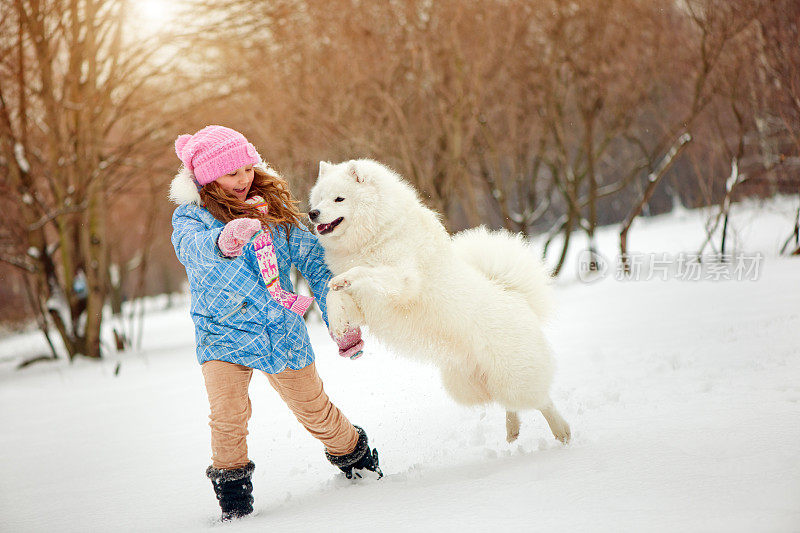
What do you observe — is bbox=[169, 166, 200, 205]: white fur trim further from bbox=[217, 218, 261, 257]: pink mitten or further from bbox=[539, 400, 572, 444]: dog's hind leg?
bbox=[539, 400, 572, 444]: dog's hind leg

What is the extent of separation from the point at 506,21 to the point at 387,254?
8997mm

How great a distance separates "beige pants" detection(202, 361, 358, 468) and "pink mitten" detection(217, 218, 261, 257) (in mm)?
553

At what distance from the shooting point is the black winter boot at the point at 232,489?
2701 millimetres

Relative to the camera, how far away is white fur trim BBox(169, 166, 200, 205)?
2.83 metres

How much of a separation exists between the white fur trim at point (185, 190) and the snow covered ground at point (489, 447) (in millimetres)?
1488

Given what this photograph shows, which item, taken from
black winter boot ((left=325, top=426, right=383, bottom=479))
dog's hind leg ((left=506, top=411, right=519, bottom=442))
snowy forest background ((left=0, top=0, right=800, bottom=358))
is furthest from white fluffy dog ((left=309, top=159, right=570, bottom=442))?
snowy forest background ((left=0, top=0, right=800, bottom=358))

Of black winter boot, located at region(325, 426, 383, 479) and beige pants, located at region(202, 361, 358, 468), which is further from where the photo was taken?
black winter boot, located at region(325, 426, 383, 479)

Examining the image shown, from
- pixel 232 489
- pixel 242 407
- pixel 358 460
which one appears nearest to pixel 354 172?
pixel 242 407

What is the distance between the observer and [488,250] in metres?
3.40

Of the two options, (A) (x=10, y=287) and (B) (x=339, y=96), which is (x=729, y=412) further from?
(A) (x=10, y=287)

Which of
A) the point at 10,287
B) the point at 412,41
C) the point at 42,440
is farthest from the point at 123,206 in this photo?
the point at 42,440

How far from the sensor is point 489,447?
11.2ft

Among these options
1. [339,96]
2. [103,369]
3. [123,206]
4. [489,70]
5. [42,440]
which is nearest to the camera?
[42,440]

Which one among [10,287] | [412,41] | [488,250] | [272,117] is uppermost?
[412,41]
